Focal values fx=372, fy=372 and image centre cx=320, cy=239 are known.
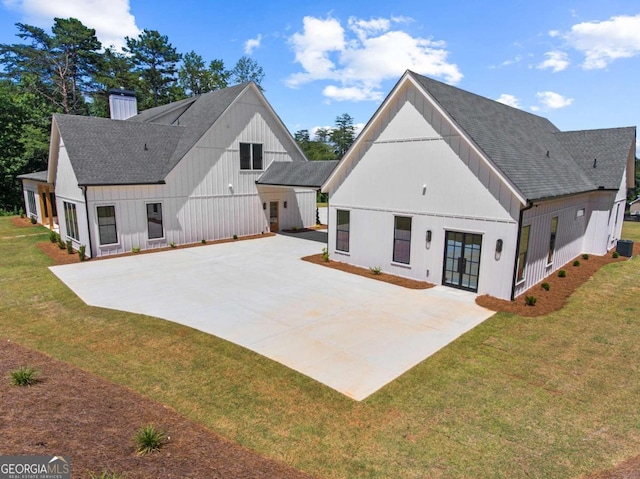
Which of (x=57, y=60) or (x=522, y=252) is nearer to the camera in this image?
(x=522, y=252)

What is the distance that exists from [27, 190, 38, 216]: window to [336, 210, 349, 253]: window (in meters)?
25.3

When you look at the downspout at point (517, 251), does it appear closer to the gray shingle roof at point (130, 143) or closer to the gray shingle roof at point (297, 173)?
the gray shingle roof at point (297, 173)

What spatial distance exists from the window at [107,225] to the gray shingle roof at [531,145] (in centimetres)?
1501

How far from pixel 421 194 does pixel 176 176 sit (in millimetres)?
13331

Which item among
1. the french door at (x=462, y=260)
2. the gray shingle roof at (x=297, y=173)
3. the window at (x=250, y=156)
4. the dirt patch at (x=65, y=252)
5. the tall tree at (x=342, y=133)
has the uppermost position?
the tall tree at (x=342, y=133)

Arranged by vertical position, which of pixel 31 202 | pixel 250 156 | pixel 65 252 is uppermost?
pixel 250 156

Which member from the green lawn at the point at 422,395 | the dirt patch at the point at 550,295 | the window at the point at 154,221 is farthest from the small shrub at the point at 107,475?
the window at the point at 154,221

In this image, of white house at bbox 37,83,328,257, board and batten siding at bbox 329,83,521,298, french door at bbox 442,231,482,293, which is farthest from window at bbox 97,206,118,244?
A: french door at bbox 442,231,482,293

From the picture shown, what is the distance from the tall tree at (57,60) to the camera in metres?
40.1

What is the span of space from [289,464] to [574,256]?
18196mm

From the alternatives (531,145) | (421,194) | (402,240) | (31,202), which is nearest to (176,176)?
(402,240)

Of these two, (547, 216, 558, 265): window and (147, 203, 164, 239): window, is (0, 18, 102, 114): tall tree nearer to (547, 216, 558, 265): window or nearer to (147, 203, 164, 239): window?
(147, 203, 164, 239): window

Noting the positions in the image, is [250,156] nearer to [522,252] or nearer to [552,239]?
[522,252]

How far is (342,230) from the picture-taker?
55.5 ft
